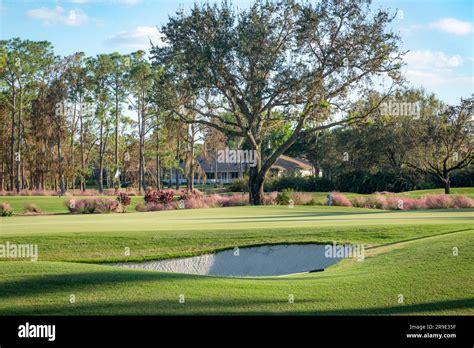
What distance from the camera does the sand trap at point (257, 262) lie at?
17594 millimetres

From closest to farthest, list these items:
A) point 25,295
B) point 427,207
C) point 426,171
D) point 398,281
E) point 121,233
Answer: point 25,295
point 398,281
point 121,233
point 427,207
point 426,171

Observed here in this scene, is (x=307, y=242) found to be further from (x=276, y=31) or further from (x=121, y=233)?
(x=276, y=31)

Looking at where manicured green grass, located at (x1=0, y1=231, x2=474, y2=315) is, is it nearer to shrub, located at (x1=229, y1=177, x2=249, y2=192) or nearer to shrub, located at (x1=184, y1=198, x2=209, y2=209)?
shrub, located at (x1=184, y1=198, x2=209, y2=209)

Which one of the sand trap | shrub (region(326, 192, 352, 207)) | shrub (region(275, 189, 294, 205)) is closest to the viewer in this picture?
the sand trap

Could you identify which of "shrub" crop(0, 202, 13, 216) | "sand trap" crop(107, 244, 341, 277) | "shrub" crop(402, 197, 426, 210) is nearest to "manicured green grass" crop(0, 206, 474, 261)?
"sand trap" crop(107, 244, 341, 277)

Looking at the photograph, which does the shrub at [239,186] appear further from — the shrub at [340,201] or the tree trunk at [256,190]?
the shrub at [340,201]

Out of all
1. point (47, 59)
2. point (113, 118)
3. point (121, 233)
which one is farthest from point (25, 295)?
point (113, 118)

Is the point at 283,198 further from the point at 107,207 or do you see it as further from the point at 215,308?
the point at 215,308

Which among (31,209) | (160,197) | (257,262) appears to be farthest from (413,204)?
(31,209)

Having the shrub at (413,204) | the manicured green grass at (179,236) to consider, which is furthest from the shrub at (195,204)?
the manicured green grass at (179,236)

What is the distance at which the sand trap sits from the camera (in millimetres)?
17594

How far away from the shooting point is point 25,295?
10641mm
